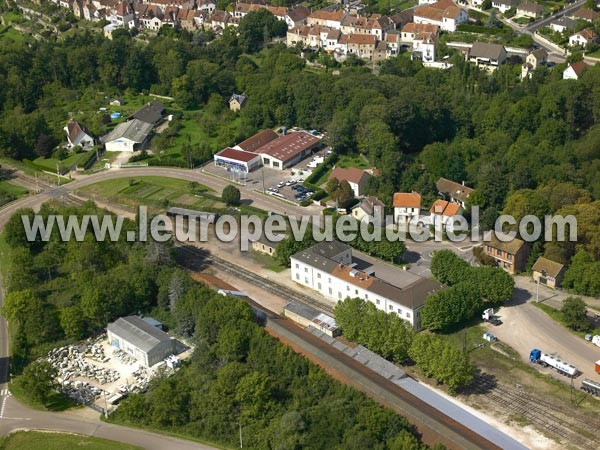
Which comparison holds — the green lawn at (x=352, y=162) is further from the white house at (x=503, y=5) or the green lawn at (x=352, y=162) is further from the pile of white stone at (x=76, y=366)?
the white house at (x=503, y=5)

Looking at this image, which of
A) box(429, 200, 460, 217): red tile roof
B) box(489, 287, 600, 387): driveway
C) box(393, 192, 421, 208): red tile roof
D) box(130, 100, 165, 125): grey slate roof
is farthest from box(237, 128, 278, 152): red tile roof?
box(489, 287, 600, 387): driveway

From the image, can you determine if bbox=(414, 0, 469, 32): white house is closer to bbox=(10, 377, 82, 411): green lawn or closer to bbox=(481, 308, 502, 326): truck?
bbox=(481, 308, 502, 326): truck

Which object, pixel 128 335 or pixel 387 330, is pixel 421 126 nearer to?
pixel 387 330

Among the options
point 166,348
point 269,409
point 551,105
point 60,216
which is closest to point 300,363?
point 269,409

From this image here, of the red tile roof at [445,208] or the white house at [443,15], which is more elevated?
the white house at [443,15]

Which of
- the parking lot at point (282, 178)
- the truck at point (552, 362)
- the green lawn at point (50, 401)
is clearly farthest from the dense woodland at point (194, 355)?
the parking lot at point (282, 178)

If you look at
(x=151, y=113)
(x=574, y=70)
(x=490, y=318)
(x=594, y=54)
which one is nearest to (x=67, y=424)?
(x=490, y=318)
